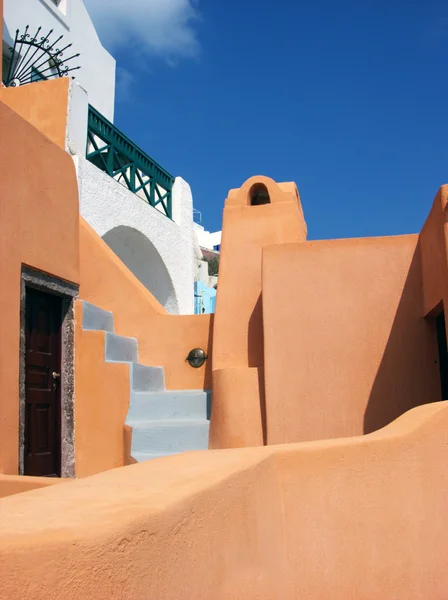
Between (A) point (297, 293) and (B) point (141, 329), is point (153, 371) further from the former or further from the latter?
(A) point (297, 293)

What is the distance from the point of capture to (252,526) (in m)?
2.63

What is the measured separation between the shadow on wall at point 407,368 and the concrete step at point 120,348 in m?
2.60

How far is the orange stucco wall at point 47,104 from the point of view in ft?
28.6

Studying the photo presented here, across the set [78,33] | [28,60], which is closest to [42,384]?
[28,60]

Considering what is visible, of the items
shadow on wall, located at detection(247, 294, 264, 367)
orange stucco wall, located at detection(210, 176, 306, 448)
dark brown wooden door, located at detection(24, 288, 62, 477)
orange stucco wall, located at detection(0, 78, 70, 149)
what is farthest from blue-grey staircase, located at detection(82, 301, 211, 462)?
orange stucco wall, located at detection(0, 78, 70, 149)

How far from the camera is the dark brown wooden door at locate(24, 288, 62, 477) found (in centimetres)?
541

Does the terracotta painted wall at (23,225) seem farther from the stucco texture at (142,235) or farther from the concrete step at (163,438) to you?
the stucco texture at (142,235)

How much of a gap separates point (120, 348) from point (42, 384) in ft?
3.78

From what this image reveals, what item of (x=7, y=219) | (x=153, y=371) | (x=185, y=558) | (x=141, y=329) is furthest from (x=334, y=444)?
(x=141, y=329)

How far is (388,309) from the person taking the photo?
579 centimetres

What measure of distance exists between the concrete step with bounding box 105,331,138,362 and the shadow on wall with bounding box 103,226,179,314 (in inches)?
149

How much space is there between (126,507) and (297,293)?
432 centimetres

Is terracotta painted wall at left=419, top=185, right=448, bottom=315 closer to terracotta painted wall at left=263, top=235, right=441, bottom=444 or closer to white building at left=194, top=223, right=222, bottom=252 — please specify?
terracotta painted wall at left=263, top=235, right=441, bottom=444

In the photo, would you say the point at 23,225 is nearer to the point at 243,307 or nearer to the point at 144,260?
the point at 243,307
